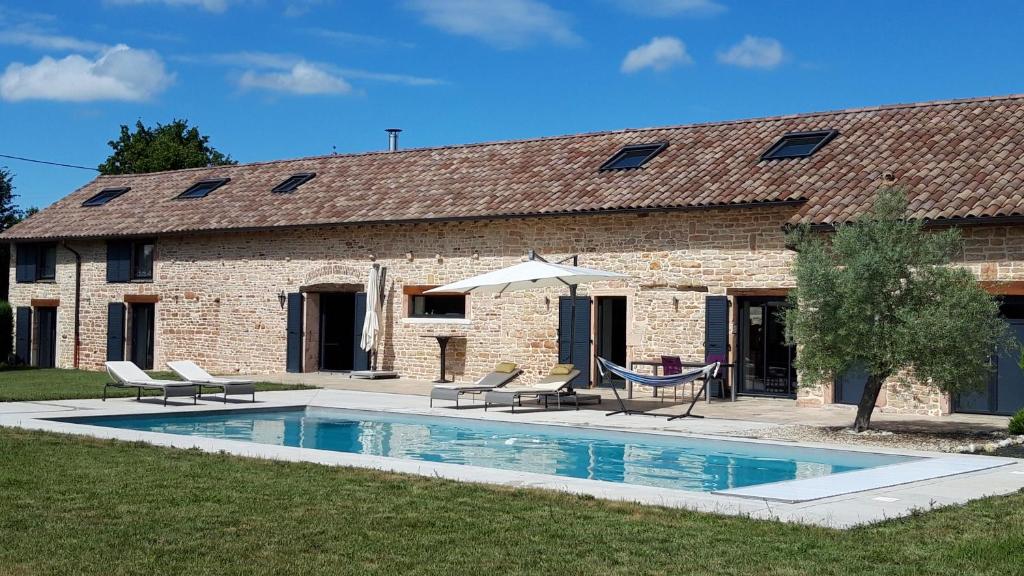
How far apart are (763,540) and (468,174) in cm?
1652

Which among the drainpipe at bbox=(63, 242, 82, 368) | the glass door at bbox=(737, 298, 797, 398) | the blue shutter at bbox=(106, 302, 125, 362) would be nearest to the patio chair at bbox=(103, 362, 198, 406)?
the glass door at bbox=(737, 298, 797, 398)

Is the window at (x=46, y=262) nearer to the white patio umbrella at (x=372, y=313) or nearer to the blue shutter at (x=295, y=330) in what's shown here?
the blue shutter at (x=295, y=330)

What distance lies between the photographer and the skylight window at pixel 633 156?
20.2 meters

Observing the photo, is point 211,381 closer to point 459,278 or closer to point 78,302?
point 459,278

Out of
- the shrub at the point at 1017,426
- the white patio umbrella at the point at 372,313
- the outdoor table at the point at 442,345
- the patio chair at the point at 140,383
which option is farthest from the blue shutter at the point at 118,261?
the shrub at the point at 1017,426

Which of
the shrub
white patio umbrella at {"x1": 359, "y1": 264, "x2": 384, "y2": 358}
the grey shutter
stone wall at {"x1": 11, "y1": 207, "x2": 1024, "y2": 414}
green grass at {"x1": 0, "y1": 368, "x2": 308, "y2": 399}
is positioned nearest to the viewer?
the shrub

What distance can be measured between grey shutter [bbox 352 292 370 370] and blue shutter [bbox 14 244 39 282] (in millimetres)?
10163

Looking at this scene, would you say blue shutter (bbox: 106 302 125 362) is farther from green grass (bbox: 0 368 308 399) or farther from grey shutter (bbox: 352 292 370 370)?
grey shutter (bbox: 352 292 370 370)

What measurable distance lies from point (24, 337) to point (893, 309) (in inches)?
863

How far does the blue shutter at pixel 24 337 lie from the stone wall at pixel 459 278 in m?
0.31

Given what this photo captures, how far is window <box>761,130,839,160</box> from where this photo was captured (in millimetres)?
18406

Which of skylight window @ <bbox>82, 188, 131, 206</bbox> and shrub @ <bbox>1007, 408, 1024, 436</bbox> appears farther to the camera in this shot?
skylight window @ <bbox>82, 188, 131, 206</bbox>

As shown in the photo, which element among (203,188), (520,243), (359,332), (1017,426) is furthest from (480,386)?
(203,188)

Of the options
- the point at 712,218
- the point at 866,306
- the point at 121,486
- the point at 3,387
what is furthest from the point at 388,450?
the point at 3,387
